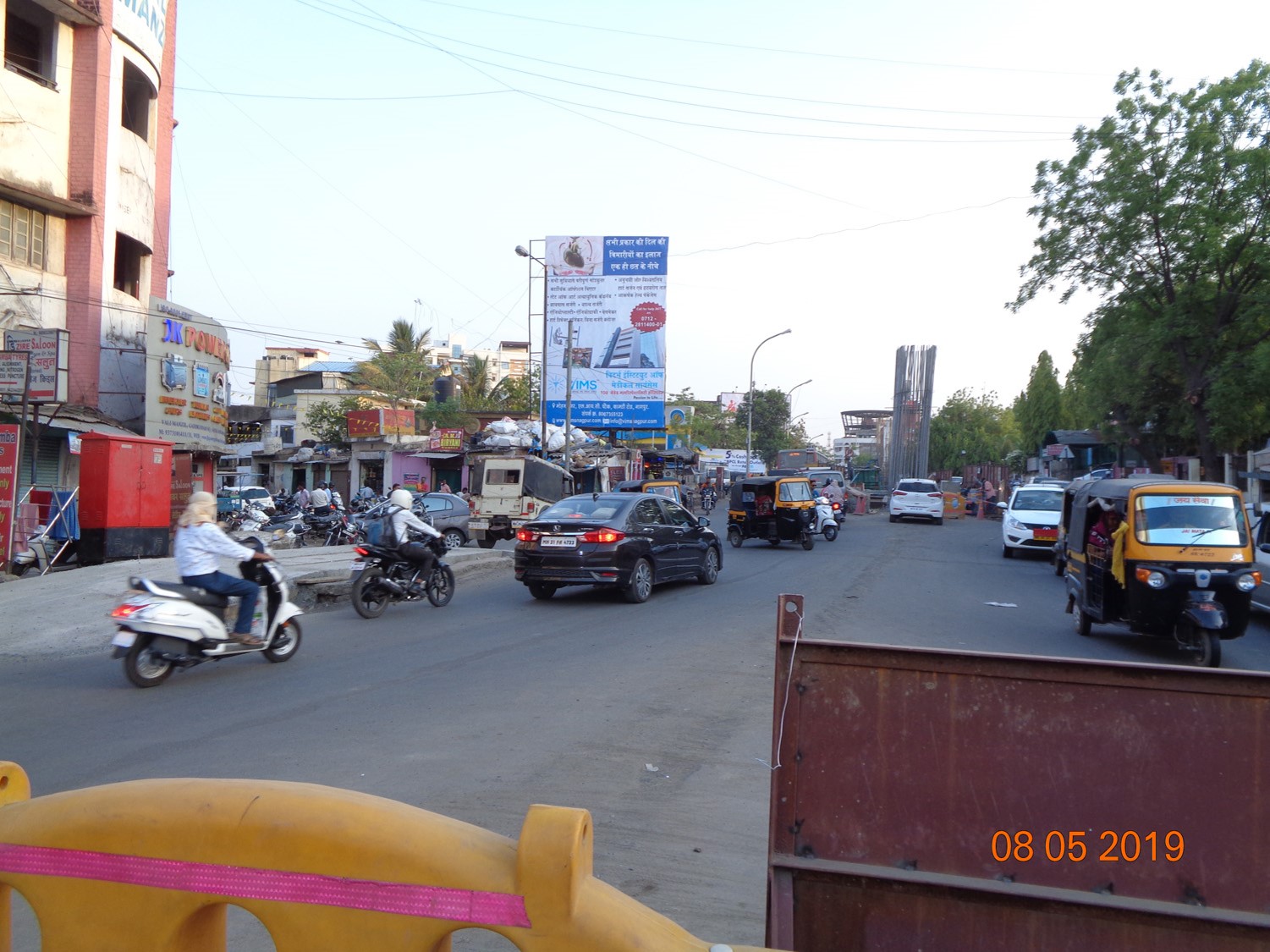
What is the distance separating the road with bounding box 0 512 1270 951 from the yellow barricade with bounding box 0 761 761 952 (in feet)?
4.32

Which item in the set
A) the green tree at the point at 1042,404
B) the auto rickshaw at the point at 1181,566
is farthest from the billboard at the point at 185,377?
the green tree at the point at 1042,404

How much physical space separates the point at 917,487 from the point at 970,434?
4163 cm

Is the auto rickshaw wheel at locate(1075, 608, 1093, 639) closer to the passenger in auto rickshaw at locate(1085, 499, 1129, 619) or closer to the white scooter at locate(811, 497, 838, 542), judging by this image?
the passenger in auto rickshaw at locate(1085, 499, 1129, 619)

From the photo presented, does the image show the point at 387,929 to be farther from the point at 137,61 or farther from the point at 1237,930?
the point at 137,61

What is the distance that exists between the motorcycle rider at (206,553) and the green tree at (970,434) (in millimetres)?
67264

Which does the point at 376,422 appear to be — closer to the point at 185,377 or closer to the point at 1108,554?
the point at 185,377

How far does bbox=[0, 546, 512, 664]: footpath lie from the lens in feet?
33.8

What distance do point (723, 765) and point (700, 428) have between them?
2785 inches

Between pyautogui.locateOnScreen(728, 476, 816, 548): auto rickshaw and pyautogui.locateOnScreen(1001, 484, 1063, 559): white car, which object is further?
pyautogui.locateOnScreen(728, 476, 816, 548): auto rickshaw

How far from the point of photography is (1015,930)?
2.89 metres

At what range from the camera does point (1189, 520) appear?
9.85 m

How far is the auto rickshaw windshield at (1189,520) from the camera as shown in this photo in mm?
9734
